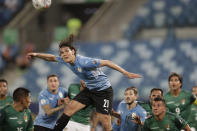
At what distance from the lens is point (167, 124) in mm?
6008

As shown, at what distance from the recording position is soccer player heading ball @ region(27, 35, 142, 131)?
6.06m

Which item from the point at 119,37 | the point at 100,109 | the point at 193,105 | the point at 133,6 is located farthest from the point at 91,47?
the point at 100,109

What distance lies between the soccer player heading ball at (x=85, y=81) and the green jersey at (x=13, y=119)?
1.51ft

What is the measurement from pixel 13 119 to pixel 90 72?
1.25 meters

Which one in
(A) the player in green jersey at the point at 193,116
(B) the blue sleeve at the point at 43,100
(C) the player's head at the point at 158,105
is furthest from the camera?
(A) the player in green jersey at the point at 193,116

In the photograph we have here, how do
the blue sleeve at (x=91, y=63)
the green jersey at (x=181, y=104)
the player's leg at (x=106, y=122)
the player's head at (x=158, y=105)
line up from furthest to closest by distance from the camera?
1. the green jersey at (x=181, y=104)
2. the player's leg at (x=106, y=122)
3. the blue sleeve at (x=91, y=63)
4. the player's head at (x=158, y=105)

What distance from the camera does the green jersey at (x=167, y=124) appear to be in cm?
600

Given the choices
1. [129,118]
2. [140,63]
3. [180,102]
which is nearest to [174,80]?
Result: [180,102]

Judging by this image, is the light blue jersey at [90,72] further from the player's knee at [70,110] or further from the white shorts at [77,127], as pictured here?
the white shorts at [77,127]

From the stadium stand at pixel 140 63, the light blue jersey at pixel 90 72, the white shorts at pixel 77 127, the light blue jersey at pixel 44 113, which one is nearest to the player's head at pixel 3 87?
the light blue jersey at pixel 44 113

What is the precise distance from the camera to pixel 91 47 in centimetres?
1398

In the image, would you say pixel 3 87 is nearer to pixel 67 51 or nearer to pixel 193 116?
pixel 67 51

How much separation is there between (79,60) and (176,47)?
7383mm

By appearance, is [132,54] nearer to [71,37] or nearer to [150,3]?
[150,3]
